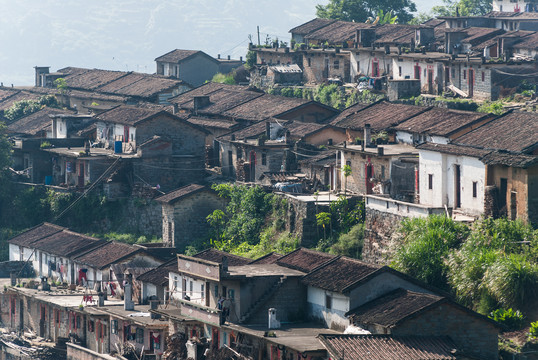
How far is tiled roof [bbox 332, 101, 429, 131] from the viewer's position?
74.8 metres

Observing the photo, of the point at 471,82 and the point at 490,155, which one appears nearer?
the point at 490,155

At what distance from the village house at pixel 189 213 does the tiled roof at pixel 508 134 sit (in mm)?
18732

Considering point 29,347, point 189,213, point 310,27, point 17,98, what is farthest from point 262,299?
point 17,98

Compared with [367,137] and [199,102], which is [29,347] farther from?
[199,102]

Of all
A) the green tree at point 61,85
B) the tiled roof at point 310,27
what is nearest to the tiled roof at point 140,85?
the green tree at point 61,85

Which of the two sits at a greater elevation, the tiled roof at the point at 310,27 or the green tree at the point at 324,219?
the tiled roof at the point at 310,27

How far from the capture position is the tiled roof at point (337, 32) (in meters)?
105

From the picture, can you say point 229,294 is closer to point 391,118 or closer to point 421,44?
point 391,118

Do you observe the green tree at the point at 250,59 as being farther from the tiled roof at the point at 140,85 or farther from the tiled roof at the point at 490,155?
the tiled roof at the point at 490,155

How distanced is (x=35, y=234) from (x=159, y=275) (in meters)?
18.0

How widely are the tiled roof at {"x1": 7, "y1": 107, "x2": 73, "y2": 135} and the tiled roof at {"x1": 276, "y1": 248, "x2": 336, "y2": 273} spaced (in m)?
41.3

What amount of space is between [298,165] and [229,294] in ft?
71.9

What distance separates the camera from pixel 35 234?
82.0 meters

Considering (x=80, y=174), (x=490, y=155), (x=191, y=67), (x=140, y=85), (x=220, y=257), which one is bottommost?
(x=220, y=257)
